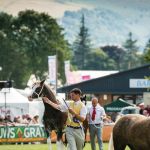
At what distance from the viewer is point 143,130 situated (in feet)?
55.7

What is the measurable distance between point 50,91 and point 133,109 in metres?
15.2

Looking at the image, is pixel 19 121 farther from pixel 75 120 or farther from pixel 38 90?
pixel 75 120

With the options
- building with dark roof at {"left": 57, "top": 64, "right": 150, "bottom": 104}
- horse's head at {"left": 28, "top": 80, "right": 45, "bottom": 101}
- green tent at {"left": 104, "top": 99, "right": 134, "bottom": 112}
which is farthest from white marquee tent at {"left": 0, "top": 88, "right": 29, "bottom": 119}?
building with dark roof at {"left": 57, "top": 64, "right": 150, "bottom": 104}

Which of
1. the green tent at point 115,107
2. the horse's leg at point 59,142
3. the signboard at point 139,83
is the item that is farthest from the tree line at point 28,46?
the horse's leg at point 59,142

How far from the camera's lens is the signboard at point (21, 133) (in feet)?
112

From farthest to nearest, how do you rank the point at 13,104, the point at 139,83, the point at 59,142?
the point at 139,83
the point at 13,104
the point at 59,142

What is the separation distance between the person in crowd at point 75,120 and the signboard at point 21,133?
15826 mm

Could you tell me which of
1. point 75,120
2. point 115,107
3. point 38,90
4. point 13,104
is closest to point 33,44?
point 115,107

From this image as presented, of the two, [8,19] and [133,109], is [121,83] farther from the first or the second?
[8,19]

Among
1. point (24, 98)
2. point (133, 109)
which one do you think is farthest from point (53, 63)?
point (133, 109)

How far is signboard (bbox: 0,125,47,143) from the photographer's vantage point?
3425cm

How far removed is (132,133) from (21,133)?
17.6 m

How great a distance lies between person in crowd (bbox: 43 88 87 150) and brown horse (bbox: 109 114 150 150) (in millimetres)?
905

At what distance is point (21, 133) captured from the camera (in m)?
34.6
